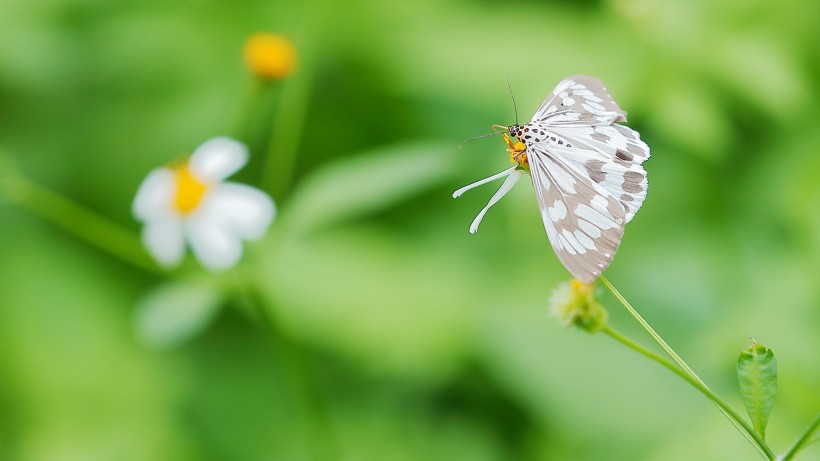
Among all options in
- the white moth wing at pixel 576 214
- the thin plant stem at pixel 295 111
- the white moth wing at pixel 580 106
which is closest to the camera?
the white moth wing at pixel 576 214

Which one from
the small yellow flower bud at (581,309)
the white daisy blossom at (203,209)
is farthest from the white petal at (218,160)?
the small yellow flower bud at (581,309)

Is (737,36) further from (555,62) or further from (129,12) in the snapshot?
(129,12)

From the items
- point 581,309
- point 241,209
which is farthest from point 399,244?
point 581,309

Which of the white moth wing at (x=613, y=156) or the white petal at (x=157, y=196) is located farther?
the white petal at (x=157, y=196)

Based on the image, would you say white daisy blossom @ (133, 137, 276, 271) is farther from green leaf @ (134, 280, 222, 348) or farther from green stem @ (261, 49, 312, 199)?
green stem @ (261, 49, 312, 199)

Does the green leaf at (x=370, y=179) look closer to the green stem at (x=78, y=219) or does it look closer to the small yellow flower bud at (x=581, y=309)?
the green stem at (x=78, y=219)

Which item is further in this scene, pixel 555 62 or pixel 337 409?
pixel 337 409

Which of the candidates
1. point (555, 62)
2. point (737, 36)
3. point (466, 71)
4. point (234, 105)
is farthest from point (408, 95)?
point (737, 36)
